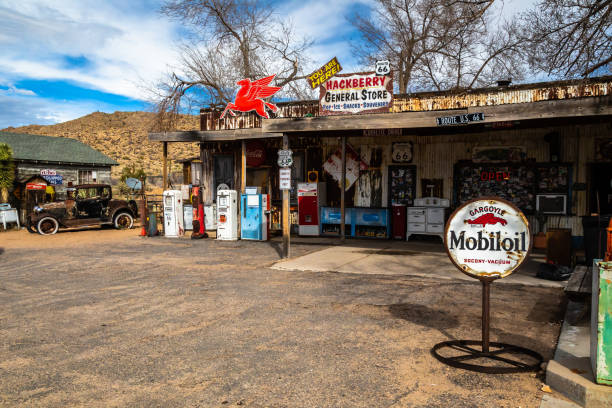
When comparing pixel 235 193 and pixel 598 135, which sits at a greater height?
pixel 598 135

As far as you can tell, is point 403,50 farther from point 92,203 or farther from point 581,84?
point 92,203

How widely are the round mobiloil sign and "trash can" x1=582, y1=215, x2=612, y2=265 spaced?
14.8 ft

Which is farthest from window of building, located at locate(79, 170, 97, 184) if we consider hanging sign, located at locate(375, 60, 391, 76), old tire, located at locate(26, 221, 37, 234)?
hanging sign, located at locate(375, 60, 391, 76)

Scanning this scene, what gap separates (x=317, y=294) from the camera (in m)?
6.69

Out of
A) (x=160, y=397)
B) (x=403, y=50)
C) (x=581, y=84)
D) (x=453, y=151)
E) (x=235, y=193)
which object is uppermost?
(x=403, y=50)

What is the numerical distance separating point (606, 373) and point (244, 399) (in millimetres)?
2616

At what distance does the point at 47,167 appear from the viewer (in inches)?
1002

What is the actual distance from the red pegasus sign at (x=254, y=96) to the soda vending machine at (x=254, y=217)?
3.26 meters

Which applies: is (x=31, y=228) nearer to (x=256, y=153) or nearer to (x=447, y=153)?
(x=256, y=153)

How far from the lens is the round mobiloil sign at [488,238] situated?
384 cm

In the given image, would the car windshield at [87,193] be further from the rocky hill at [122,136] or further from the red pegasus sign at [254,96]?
the rocky hill at [122,136]

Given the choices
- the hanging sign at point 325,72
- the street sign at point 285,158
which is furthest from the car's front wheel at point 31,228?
the hanging sign at point 325,72

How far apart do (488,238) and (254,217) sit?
10.1 m

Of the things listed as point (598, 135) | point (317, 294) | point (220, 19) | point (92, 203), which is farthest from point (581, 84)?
point (220, 19)
